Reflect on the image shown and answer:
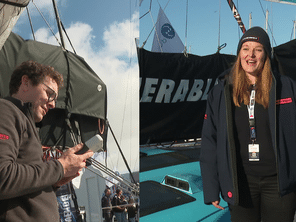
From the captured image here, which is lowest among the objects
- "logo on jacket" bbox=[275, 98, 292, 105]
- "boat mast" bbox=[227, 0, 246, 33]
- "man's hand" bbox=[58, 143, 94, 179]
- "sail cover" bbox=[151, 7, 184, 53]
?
"man's hand" bbox=[58, 143, 94, 179]

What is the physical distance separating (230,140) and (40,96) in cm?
103

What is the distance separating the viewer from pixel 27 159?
3.14 feet

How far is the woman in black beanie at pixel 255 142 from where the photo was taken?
138cm

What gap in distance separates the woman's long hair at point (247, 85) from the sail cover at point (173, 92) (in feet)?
9.83

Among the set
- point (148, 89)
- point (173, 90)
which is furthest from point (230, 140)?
point (173, 90)

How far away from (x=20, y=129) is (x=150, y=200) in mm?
2009

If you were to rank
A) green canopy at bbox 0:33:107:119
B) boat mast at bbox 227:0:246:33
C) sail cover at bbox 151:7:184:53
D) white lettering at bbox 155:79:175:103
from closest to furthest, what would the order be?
green canopy at bbox 0:33:107:119, boat mast at bbox 227:0:246:33, white lettering at bbox 155:79:175:103, sail cover at bbox 151:7:184:53

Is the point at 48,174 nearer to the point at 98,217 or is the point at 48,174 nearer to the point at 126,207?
the point at 126,207

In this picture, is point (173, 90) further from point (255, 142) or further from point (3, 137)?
point (3, 137)

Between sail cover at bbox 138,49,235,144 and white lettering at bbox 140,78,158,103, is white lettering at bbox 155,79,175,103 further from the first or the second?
white lettering at bbox 140,78,158,103

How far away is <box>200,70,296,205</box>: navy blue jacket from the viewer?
4.48ft

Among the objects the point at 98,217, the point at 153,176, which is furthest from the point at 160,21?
the point at 153,176

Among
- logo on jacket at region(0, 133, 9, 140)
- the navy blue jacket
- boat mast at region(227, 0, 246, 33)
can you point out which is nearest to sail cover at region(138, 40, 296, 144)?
boat mast at region(227, 0, 246, 33)

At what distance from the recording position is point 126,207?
9469 millimetres
